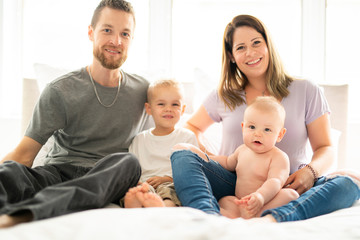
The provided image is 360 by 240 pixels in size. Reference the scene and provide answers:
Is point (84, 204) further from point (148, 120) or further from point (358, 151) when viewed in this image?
point (358, 151)

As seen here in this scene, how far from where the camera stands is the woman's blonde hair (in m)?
1.79

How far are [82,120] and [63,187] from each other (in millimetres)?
650

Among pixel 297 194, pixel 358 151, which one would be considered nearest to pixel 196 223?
pixel 297 194

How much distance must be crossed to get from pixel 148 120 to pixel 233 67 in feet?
1.74

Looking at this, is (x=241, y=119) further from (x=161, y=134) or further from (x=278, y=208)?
(x=278, y=208)

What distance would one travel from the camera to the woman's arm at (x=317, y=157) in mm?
1496

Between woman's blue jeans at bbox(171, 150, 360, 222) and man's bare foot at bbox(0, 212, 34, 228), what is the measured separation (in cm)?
52

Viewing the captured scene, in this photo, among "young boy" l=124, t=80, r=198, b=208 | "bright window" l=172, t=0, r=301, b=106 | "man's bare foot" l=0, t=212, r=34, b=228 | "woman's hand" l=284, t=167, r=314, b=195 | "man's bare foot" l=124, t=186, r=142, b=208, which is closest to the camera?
"man's bare foot" l=0, t=212, r=34, b=228

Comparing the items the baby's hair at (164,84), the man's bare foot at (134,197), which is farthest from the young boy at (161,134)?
the man's bare foot at (134,197)

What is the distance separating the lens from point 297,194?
141 cm

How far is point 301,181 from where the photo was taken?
149 cm

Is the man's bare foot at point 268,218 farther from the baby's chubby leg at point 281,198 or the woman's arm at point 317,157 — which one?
the woman's arm at point 317,157

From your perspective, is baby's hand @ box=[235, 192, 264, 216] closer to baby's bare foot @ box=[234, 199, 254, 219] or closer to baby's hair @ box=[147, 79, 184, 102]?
baby's bare foot @ box=[234, 199, 254, 219]

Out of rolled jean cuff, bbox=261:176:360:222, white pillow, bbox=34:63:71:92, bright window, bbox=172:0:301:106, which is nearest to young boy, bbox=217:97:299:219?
rolled jean cuff, bbox=261:176:360:222
